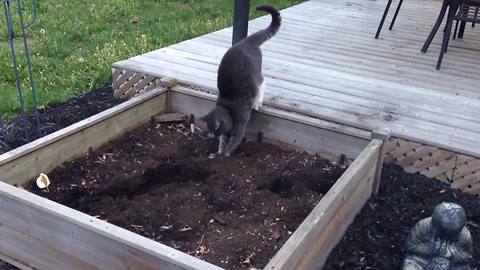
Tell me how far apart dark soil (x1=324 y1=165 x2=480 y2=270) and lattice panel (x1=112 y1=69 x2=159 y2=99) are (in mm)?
1808

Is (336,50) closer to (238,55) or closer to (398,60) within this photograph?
(398,60)

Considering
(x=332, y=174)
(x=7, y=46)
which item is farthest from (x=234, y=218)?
(x=7, y=46)

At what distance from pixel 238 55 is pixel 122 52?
7.33 ft

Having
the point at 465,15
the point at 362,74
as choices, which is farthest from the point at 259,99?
the point at 465,15

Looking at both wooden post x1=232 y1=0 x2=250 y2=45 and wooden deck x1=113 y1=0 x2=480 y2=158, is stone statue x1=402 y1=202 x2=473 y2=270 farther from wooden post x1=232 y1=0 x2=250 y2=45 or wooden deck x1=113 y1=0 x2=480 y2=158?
wooden post x1=232 y1=0 x2=250 y2=45

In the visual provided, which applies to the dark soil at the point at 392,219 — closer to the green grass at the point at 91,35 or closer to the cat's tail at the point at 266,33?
the cat's tail at the point at 266,33

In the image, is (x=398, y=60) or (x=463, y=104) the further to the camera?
(x=398, y=60)

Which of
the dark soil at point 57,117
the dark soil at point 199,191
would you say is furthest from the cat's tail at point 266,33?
the dark soil at point 57,117

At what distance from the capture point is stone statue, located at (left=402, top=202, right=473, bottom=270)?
210 cm

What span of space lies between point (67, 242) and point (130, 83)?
79.3 inches

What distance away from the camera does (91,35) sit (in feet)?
18.4

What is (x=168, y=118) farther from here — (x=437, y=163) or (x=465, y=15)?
(x=465, y=15)

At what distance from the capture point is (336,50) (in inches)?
190

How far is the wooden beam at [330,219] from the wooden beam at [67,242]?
0.33 metres
